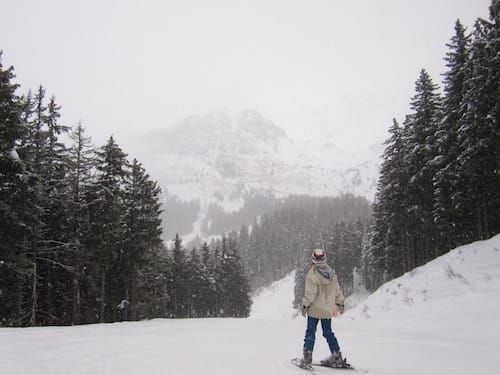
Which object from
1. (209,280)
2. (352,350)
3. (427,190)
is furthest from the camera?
Answer: (209,280)

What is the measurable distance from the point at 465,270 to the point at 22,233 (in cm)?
→ 2072

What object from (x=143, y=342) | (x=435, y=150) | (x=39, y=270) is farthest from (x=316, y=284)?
(x=435, y=150)

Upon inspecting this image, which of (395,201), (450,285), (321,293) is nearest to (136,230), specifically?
(450,285)

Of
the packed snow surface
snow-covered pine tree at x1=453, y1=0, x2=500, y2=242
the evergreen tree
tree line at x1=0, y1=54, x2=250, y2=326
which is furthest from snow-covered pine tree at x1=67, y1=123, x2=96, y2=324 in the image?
the evergreen tree

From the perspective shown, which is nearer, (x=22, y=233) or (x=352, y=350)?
(x=352, y=350)

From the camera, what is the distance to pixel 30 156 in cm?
1783

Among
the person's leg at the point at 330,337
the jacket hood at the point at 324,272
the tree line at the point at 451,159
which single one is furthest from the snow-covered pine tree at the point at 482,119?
the person's leg at the point at 330,337

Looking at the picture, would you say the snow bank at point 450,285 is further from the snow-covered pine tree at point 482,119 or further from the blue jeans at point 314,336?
the blue jeans at point 314,336

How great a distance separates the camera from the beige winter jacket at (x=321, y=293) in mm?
7129

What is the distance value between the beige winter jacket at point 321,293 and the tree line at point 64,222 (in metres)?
14.1

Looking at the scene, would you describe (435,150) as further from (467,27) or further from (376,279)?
(376,279)

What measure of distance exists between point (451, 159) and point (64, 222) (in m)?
27.1

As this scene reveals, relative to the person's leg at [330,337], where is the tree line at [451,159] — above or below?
above

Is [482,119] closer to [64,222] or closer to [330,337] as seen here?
[330,337]
